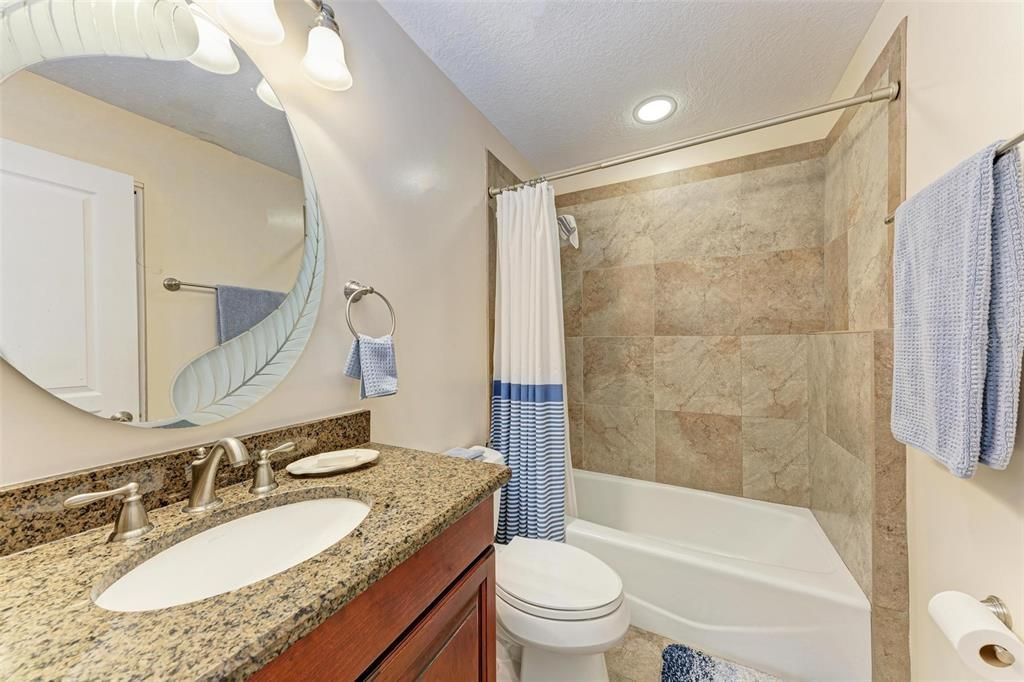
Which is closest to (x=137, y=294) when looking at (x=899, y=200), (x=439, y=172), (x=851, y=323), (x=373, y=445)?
(x=373, y=445)

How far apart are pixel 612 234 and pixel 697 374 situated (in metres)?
0.99

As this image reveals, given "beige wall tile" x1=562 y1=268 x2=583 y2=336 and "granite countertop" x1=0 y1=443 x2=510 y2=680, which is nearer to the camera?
"granite countertop" x1=0 y1=443 x2=510 y2=680

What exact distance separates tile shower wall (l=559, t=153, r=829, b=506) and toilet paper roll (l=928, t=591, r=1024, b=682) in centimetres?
129

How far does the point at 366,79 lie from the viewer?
118cm

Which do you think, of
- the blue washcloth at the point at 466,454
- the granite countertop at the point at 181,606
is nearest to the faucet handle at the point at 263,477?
the granite countertop at the point at 181,606

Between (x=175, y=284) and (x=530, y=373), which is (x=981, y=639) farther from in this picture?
(x=175, y=284)

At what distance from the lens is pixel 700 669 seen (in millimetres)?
1295

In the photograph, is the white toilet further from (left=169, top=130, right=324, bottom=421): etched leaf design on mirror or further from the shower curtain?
(left=169, top=130, right=324, bottom=421): etched leaf design on mirror

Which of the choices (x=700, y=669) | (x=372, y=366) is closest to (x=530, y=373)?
(x=372, y=366)

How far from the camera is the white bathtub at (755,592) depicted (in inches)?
47.3

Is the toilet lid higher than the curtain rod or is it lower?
lower

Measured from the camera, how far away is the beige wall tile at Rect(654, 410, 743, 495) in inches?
76.9

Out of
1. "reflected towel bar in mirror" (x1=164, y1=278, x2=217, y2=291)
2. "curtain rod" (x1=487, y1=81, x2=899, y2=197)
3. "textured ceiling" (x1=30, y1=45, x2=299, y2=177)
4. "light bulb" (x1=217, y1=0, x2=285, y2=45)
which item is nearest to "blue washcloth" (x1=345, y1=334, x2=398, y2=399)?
"reflected towel bar in mirror" (x1=164, y1=278, x2=217, y2=291)

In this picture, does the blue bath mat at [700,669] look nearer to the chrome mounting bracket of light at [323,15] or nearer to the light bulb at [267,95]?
the light bulb at [267,95]
